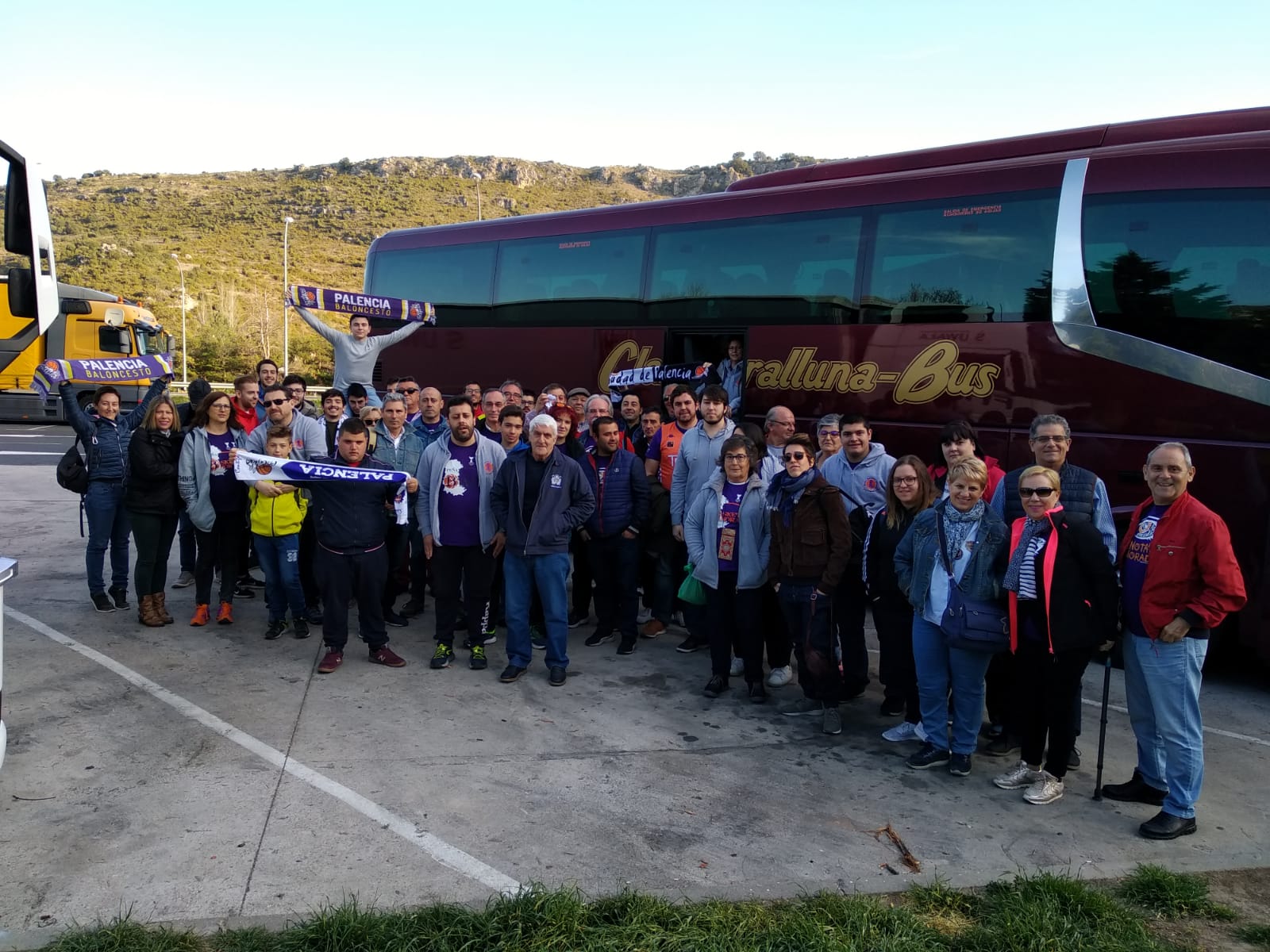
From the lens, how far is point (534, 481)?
6086 millimetres

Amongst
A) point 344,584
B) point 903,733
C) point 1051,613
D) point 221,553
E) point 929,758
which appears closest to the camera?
point 1051,613

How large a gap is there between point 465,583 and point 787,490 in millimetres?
2490

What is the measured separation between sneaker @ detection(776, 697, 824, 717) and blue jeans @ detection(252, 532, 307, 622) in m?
3.71

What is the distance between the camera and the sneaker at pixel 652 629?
286 inches

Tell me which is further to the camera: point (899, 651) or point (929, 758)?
point (899, 651)

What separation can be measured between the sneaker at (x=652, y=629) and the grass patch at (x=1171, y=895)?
4.07m

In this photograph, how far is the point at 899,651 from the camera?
17.7 feet

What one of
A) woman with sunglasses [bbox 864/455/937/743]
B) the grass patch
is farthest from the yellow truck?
the grass patch

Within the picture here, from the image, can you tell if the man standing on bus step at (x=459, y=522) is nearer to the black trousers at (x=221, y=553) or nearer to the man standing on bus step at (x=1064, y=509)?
the black trousers at (x=221, y=553)

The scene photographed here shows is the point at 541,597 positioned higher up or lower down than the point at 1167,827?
higher up

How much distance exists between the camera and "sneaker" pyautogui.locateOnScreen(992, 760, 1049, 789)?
14.9 feet

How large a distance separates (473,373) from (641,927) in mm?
8821

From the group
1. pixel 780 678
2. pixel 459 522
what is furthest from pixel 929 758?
pixel 459 522

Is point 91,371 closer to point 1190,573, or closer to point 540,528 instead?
point 540,528
